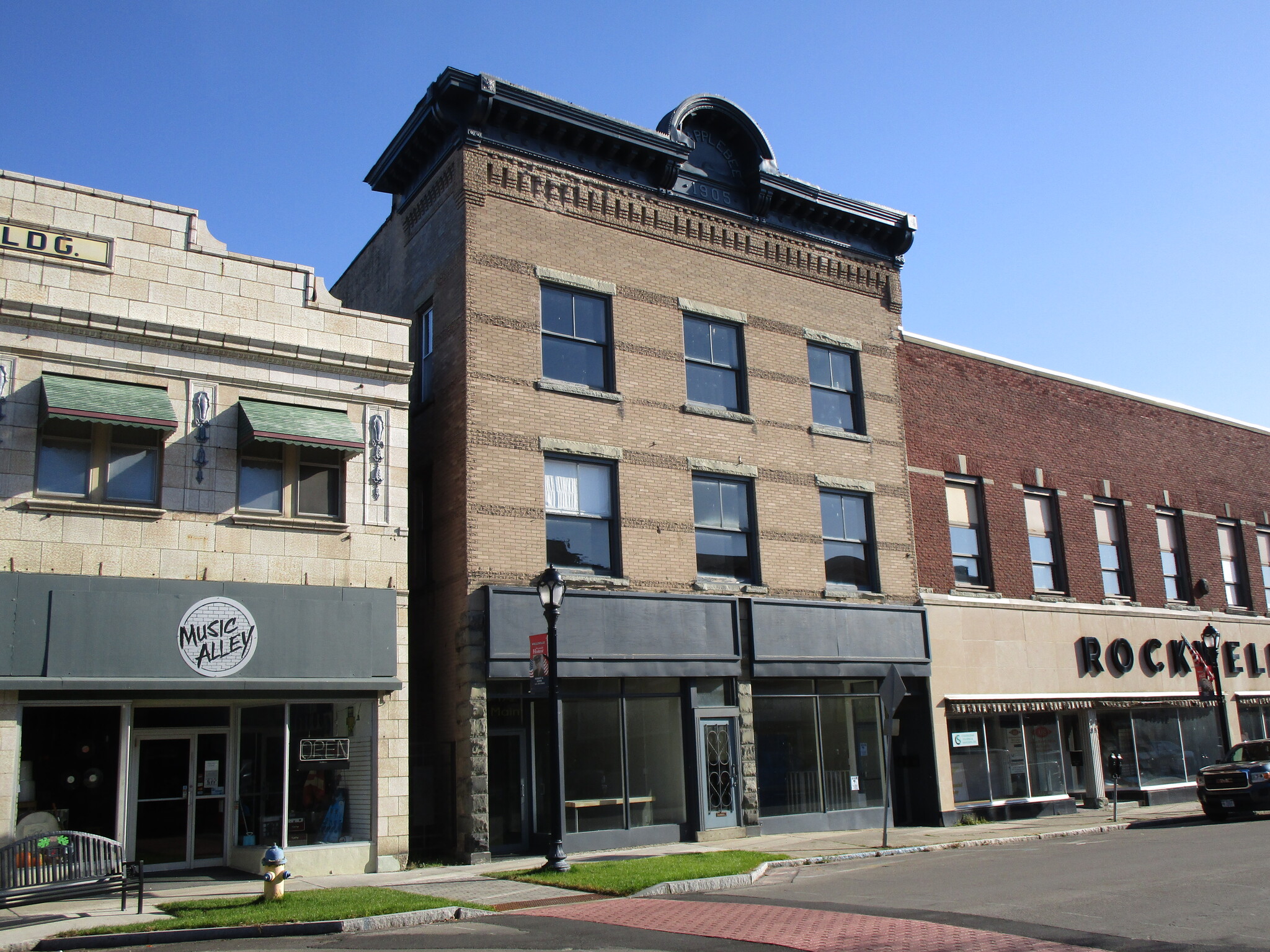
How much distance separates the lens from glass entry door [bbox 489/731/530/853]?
18047 millimetres

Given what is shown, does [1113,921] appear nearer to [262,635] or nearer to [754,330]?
[262,635]

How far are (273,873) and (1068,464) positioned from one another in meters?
21.8

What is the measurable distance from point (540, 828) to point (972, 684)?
10.5 m

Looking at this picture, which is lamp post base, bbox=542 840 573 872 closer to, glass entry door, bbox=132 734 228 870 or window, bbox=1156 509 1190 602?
glass entry door, bbox=132 734 228 870

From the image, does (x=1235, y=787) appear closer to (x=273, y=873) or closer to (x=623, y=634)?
(x=623, y=634)

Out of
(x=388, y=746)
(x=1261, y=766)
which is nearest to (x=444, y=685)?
(x=388, y=746)

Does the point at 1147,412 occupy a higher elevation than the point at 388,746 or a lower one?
higher

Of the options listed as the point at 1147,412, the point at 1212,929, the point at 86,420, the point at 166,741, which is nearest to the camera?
the point at 1212,929

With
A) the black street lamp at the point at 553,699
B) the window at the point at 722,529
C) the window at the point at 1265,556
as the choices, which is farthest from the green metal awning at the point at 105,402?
the window at the point at 1265,556

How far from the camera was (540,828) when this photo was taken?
18250 mm

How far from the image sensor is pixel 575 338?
811 inches

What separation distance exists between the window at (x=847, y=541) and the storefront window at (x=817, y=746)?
83.9 inches

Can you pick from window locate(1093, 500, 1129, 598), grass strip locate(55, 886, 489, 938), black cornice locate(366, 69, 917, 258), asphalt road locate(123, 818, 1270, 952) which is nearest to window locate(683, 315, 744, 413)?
black cornice locate(366, 69, 917, 258)

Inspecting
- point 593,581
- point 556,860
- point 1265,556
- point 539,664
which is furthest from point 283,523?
point 1265,556
